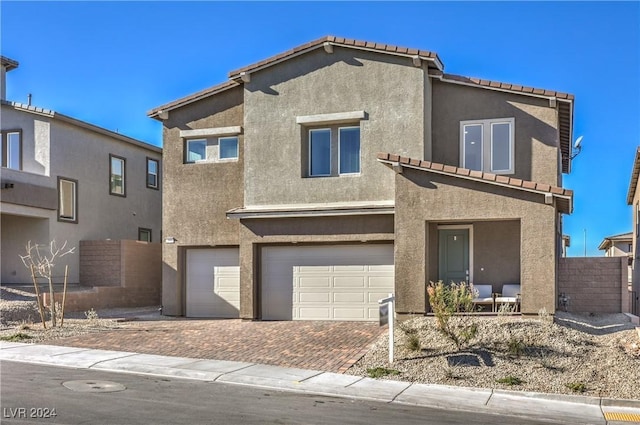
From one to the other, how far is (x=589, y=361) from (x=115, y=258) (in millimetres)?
17843

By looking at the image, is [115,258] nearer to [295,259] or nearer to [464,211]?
[295,259]

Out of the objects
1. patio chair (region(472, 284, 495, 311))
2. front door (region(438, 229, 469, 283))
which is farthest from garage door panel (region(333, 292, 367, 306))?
patio chair (region(472, 284, 495, 311))

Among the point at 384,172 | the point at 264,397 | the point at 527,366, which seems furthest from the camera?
the point at 384,172

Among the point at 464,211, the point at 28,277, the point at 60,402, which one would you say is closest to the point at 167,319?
the point at 28,277

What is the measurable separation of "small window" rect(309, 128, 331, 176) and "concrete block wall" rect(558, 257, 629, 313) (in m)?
7.87

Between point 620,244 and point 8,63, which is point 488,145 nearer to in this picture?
point 8,63

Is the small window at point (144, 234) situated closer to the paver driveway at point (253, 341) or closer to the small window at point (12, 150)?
the small window at point (12, 150)

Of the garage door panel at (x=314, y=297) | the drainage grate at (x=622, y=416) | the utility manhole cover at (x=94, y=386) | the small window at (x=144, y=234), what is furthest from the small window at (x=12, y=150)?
the drainage grate at (x=622, y=416)

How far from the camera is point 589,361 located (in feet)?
41.6

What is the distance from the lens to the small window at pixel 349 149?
19109 mm

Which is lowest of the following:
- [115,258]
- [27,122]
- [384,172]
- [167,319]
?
[167,319]

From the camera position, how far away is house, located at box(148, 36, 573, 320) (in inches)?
722

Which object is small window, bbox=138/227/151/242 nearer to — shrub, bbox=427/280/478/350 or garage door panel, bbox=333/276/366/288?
garage door panel, bbox=333/276/366/288

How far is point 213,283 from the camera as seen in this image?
69.4ft
